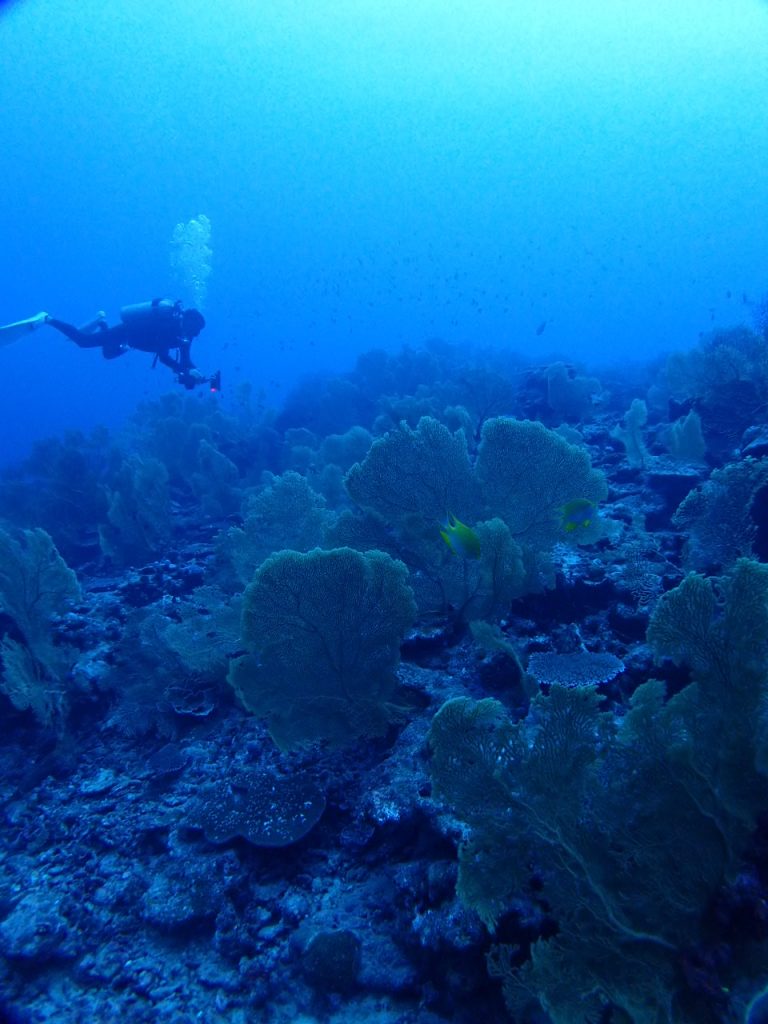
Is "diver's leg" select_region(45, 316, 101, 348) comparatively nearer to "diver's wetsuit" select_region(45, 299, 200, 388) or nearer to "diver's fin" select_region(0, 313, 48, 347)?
"diver's wetsuit" select_region(45, 299, 200, 388)

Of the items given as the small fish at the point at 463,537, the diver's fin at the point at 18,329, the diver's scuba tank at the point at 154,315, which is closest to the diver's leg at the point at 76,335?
the diver's fin at the point at 18,329

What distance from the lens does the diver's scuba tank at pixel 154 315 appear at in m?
13.5

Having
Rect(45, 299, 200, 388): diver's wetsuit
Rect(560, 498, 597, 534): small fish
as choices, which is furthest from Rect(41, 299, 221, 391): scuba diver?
Rect(560, 498, 597, 534): small fish

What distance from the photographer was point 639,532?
6066 mm

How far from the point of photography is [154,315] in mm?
13508

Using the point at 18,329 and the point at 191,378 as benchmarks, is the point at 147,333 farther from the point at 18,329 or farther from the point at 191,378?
the point at 18,329

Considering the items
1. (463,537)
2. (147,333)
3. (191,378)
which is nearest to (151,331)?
(147,333)

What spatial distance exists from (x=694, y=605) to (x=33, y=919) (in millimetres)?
4667

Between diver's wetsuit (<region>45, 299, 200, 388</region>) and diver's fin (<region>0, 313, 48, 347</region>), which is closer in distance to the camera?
diver's fin (<region>0, 313, 48, 347</region>)

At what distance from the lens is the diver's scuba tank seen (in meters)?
13.5

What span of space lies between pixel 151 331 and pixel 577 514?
1270 cm

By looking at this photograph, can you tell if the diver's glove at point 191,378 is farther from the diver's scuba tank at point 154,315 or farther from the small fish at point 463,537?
the small fish at point 463,537

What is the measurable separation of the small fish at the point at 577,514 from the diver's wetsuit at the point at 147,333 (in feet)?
36.2

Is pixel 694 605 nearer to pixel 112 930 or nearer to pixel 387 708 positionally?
pixel 387 708
